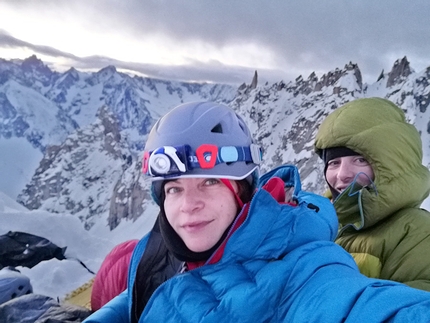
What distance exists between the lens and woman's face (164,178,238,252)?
1.87 m

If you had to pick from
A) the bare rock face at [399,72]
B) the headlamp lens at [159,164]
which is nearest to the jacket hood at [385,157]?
the headlamp lens at [159,164]

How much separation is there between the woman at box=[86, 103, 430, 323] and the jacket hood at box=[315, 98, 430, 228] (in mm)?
855

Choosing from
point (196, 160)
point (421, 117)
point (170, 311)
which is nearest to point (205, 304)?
point (170, 311)

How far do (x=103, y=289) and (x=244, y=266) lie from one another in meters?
3.87

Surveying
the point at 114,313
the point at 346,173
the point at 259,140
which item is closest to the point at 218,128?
the point at 114,313

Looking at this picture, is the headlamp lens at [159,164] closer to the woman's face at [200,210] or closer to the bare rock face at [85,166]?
the woman's face at [200,210]

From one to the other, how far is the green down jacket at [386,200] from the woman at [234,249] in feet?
2.80

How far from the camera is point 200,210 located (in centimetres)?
188

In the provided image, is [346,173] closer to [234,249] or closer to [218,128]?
[218,128]

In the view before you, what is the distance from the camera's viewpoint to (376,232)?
2775mm

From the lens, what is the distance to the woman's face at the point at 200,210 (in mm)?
1873

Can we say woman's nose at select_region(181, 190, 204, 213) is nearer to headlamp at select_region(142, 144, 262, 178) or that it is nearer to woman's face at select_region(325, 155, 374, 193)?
headlamp at select_region(142, 144, 262, 178)

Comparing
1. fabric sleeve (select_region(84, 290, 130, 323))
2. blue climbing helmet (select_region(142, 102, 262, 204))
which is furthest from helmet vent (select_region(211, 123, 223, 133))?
fabric sleeve (select_region(84, 290, 130, 323))

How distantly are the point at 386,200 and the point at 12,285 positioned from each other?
5.68 meters
